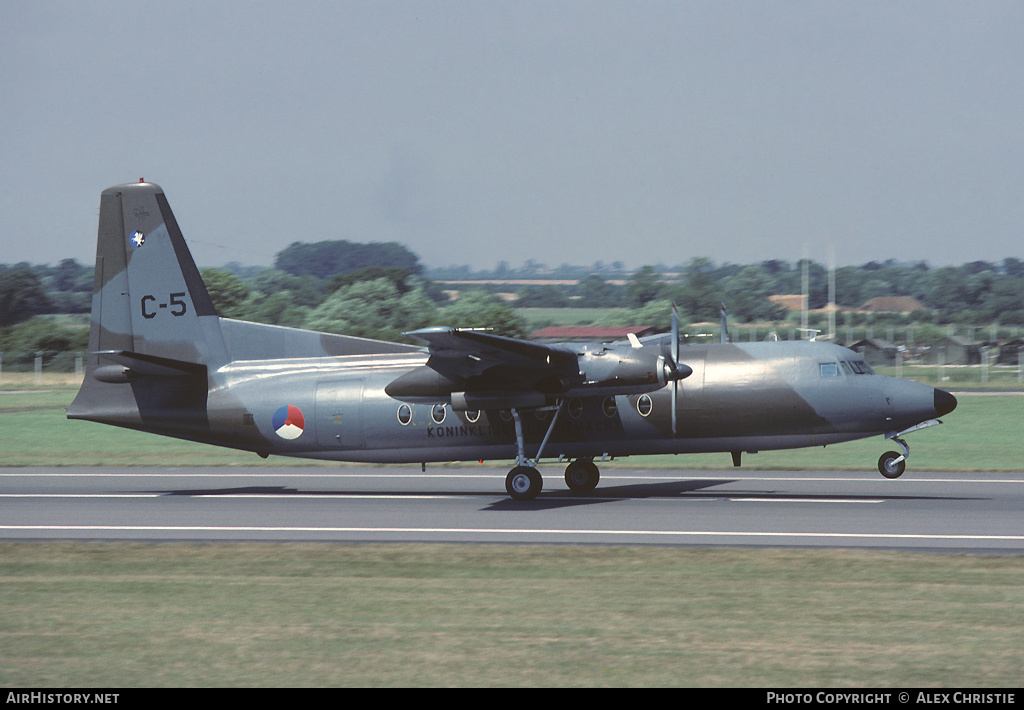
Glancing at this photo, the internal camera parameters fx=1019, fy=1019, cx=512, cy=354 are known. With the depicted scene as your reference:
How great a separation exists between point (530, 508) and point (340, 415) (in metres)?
4.80

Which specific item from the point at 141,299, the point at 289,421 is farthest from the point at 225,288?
the point at 289,421

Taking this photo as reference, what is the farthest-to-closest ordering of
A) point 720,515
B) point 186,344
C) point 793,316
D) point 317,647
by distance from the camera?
point 793,316
point 186,344
point 720,515
point 317,647

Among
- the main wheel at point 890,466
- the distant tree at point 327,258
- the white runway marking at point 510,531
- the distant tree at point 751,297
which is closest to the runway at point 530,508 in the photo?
the white runway marking at point 510,531

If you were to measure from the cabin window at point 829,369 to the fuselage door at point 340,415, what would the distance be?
9.67m

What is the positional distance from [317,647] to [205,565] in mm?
5267

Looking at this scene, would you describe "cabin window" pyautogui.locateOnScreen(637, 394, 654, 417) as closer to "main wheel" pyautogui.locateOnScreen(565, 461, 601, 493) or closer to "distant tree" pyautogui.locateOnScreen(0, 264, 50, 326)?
"main wheel" pyautogui.locateOnScreen(565, 461, 601, 493)

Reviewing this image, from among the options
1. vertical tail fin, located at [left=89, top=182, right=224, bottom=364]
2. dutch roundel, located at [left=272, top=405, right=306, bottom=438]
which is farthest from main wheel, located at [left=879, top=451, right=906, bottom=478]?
vertical tail fin, located at [left=89, top=182, right=224, bottom=364]

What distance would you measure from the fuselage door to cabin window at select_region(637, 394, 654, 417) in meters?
5.95

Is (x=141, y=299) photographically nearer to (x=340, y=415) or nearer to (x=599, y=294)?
(x=340, y=415)

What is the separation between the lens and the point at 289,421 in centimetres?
2216

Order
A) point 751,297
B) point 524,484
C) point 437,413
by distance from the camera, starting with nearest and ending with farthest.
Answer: point 524,484 → point 437,413 → point 751,297
